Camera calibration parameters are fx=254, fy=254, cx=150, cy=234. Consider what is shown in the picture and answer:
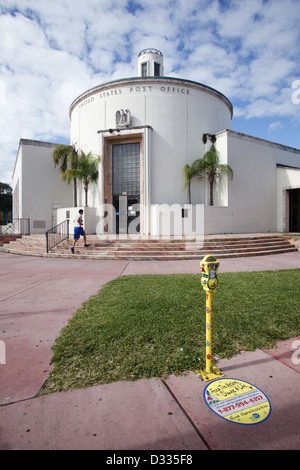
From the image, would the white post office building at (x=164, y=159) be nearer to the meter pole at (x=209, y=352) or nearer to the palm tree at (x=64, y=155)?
the palm tree at (x=64, y=155)

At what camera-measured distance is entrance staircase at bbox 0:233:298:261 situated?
10.2 m

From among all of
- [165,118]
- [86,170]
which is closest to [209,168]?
[165,118]

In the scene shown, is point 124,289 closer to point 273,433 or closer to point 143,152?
point 273,433

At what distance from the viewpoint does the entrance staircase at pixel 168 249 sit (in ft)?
33.6

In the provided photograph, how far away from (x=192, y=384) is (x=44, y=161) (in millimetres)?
20032

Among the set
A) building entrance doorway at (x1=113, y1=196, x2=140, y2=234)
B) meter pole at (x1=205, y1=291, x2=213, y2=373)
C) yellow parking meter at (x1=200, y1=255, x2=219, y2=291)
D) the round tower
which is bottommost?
meter pole at (x1=205, y1=291, x2=213, y2=373)

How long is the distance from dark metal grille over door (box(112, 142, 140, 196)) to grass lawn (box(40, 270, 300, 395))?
1210 centimetres

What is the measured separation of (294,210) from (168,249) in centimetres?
1245

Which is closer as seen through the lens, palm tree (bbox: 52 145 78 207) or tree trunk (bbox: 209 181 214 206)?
tree trunk (bbox: 209 181 214 206)

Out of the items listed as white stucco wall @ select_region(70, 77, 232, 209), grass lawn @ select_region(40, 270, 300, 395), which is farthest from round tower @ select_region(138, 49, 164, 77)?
grass lawn @ select_region(40, 270, 300, 395)

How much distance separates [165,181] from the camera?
16.3 meters

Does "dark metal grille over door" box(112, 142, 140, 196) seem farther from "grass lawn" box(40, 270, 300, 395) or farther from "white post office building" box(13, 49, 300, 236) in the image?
"grass lawn" box(40, 270, 300, 395)

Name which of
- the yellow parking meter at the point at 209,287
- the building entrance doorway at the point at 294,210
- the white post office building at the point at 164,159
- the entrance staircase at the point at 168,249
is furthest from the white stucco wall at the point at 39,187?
the yellow parking meter at the point at 209,287

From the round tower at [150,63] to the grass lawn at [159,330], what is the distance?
21.2 metres
